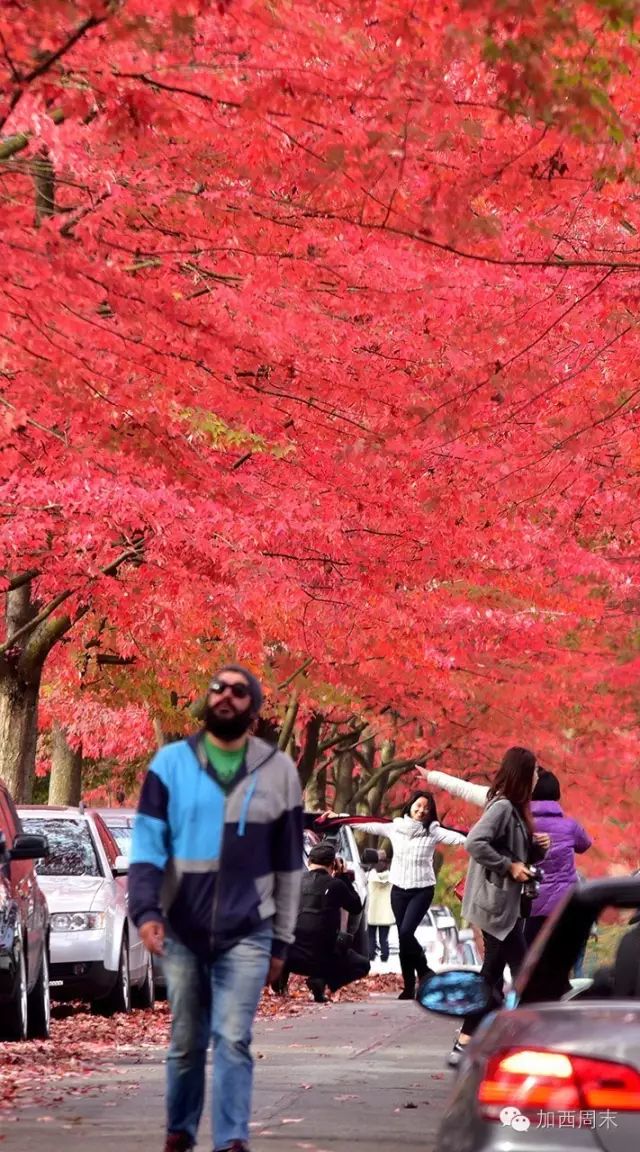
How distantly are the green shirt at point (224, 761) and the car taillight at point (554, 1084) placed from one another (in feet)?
Answer: 10.9

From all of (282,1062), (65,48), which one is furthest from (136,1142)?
(65,48)

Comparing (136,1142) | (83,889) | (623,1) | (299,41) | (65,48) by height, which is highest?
(299,41)

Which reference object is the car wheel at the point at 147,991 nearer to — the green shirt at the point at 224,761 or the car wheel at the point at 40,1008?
the car wheel at the point at 40,1008

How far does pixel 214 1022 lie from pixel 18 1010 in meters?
5.86

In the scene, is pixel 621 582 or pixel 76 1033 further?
pixel 621 582

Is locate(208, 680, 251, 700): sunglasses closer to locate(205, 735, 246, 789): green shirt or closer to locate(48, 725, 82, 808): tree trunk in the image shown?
A: locate(205, 735, 246, 789): green shirt

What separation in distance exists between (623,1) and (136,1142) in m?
5.01

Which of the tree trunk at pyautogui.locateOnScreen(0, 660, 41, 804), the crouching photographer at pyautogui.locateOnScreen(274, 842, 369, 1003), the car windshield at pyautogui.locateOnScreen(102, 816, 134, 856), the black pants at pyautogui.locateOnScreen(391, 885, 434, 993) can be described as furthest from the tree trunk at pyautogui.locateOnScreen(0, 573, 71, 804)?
the black pants at pyautogui.locateOnScreen(391, 885, 434, 993)

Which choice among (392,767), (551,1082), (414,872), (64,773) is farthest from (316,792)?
(551,1082)

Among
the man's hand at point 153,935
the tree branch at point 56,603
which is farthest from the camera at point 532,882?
the tree branch at point 56,603

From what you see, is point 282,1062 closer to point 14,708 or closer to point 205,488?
point 205,488

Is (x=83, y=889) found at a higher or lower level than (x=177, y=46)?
lower

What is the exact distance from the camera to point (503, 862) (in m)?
11.2

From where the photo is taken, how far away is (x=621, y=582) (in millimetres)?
24453
